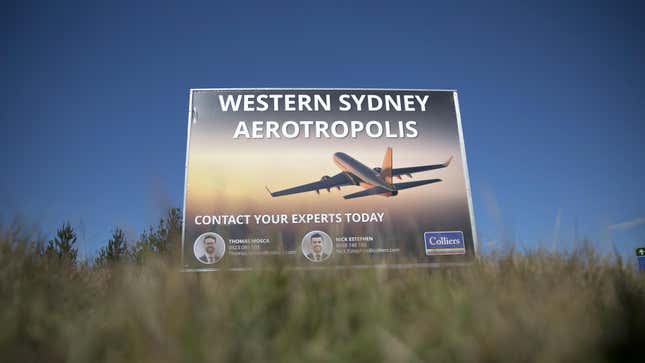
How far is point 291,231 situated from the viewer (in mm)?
6172

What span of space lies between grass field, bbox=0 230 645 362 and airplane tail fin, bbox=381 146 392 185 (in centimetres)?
280

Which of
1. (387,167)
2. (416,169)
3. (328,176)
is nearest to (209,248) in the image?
(328,176)

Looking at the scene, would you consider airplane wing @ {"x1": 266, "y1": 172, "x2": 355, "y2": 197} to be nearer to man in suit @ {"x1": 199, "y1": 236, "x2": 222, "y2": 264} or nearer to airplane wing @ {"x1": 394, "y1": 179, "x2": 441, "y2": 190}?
airplane wing @ {"x1": 394, "y1": 179, "x2": 441, "y2": 190}

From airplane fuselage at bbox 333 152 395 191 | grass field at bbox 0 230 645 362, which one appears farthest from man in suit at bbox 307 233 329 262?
grass field at bbox 0 230 645 362

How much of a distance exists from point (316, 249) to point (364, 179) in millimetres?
1429

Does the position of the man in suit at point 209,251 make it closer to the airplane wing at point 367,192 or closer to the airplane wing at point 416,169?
the airplane wing at point 367,192

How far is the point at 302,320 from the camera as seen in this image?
2705mm

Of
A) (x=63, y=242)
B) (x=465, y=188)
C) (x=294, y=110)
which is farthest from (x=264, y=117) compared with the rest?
(x=63, y=242)

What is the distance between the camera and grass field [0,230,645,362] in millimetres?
2227

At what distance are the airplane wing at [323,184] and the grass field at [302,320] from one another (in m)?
2.73

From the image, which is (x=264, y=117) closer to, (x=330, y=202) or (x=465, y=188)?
(x=330, y=202)

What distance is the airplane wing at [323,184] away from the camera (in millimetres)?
6301

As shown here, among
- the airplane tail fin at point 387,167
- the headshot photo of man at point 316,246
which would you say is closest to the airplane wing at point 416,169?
the airplane tail fin at point 387,167

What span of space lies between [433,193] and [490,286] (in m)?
2.99
